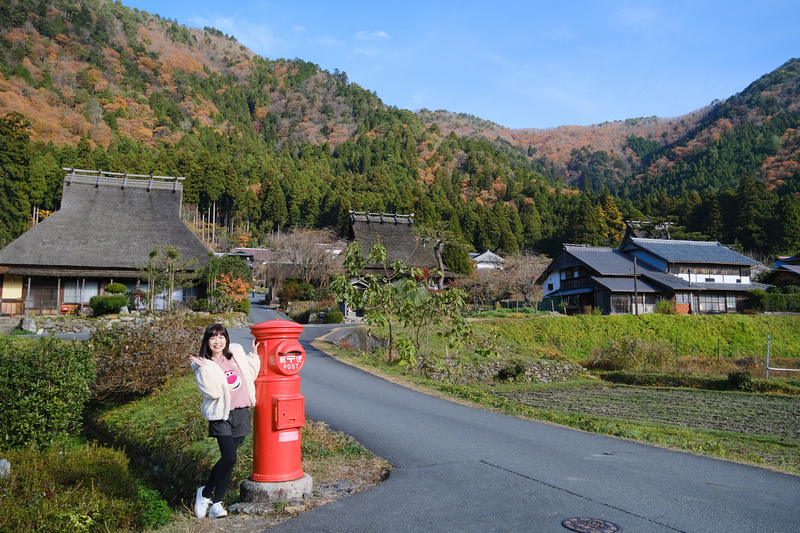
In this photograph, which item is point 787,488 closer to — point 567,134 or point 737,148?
point 737,148

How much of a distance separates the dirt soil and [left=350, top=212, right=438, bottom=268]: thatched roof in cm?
1975

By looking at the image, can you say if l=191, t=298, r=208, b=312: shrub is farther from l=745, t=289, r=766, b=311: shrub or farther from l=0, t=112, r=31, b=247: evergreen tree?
l=745, t=289, r=766, b=311: shrub

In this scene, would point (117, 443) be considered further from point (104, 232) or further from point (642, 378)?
point (104, 232)

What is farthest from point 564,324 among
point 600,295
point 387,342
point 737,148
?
point 737,148

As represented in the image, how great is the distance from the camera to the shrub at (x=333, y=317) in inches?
1117

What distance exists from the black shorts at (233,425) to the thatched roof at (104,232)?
24.8 m

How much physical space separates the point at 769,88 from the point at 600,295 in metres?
102

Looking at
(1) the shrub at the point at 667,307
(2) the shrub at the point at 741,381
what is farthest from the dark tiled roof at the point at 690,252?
(2) the shrub at the point at 741,381

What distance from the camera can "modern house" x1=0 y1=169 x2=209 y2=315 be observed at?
2609cm

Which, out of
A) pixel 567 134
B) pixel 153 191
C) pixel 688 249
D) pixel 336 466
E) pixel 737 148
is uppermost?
pixel 567 134

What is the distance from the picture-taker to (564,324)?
2966 cm

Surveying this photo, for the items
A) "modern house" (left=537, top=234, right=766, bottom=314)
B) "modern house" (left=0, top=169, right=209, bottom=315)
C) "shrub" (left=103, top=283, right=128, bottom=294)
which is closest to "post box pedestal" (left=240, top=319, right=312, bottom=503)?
"modern house" (left=0, top=169, right=209, bottom=315)

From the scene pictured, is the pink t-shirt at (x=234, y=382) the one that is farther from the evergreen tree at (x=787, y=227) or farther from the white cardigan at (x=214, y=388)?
the evergreen tree at (x=787, y=227)

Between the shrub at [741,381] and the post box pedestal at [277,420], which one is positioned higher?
the post box pedestal at [277,420]
